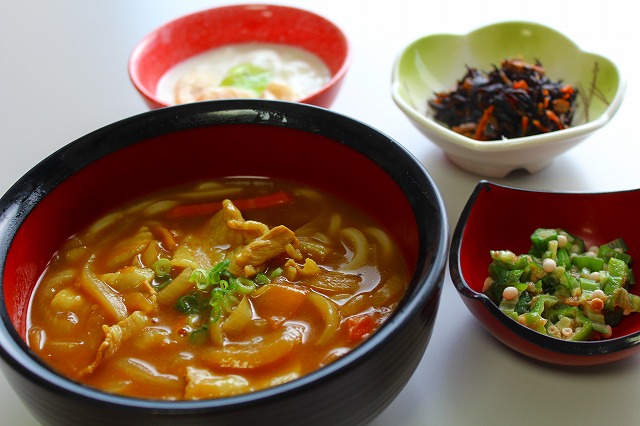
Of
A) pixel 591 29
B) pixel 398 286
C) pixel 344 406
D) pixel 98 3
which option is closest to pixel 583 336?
pixel 398 286

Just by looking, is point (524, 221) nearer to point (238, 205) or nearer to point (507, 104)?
point (507, 104)

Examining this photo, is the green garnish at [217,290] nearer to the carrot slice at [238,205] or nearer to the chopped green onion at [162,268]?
the chopped green onion at [162,268]

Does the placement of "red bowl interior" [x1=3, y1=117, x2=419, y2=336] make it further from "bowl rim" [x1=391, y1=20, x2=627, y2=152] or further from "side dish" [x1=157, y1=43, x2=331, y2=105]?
"side dish" [x1=157, y1=43, x2=331, y2=105]

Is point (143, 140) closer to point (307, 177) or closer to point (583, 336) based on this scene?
point (307, 177)

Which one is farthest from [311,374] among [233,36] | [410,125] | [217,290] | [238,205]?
[233,36]

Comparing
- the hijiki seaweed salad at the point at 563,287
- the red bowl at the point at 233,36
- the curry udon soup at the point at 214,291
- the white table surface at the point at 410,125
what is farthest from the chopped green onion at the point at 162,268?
the red bowl at the point at 233,36

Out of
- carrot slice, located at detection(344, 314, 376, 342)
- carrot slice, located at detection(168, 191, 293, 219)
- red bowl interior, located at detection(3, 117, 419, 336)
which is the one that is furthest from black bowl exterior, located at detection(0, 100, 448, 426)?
carrot slice, located at detection(168, 191, 293, 219)
